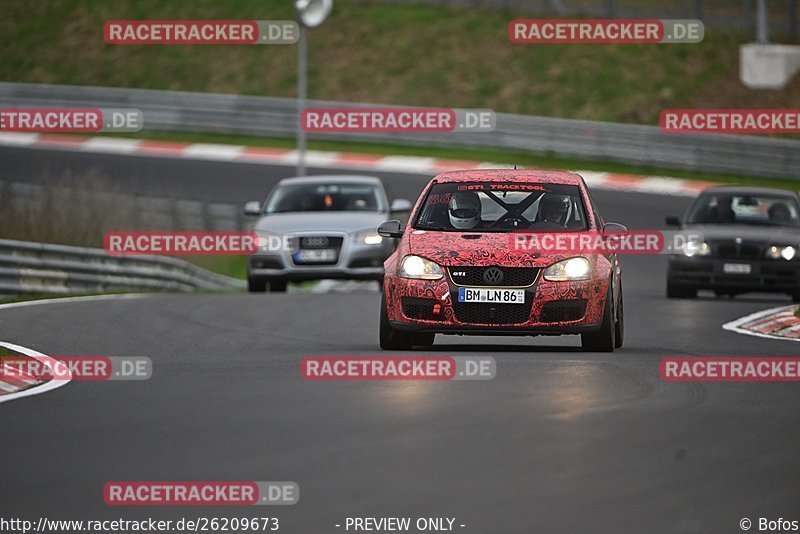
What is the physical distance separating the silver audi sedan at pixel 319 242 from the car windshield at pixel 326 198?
0.01 m

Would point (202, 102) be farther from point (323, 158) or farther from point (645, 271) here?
point (645, 271)

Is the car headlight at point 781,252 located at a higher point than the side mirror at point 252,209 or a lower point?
lower

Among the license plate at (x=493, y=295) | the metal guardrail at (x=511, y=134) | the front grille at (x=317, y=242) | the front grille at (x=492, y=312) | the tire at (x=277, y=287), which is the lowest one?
the front grille at (x=492, y=312)

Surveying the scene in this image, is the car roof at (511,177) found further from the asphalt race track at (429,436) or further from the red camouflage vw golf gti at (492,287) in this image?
the asphalt race track at (429,436)

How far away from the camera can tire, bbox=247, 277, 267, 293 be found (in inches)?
933

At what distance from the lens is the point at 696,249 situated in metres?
22.4

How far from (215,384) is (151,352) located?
251cm

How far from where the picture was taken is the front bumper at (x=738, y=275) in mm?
22109

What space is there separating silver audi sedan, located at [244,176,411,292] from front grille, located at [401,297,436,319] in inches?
344

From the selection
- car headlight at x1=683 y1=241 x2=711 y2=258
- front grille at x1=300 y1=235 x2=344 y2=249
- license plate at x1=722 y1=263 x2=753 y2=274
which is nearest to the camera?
license plate at x1=722 y1=263 x2=753 y2=274

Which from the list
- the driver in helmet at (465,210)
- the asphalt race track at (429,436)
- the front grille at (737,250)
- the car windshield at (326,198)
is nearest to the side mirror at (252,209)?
the car windshield at (326,198)

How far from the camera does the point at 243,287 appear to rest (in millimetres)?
28125

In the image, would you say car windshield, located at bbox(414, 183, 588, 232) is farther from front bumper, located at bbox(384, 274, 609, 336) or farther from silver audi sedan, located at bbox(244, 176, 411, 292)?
silver audi sedan, located at bbox(244, 176, 411, 292)

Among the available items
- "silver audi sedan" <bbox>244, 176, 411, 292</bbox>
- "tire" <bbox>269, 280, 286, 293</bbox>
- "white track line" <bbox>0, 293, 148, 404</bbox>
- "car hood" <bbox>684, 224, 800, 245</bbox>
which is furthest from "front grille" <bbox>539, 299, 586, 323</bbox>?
"tire" <bbox>269, 280, 286, 293</bbox>
